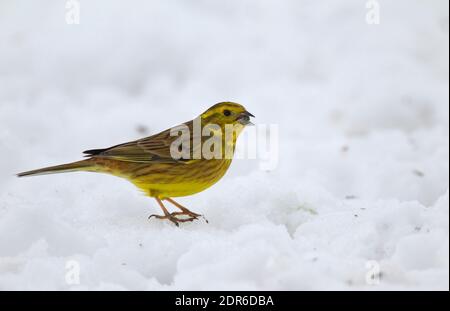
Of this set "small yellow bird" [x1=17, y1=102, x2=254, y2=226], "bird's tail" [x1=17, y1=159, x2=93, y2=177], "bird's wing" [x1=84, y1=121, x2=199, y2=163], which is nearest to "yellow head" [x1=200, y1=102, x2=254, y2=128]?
"small yellow bird" [x1=17, y1=102, x2=254, y2=226]

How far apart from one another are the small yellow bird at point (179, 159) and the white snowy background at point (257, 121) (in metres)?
0.22

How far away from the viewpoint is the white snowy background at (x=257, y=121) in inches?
160

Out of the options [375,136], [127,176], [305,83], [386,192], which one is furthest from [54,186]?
[305,83]

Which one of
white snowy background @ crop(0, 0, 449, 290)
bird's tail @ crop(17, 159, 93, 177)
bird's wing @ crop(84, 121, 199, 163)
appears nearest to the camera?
white snowy background @ crop(0, 0, 449, 290)

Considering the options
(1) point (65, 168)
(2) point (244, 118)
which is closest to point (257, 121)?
(2) point (244, 118)

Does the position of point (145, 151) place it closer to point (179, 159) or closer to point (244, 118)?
point (179, 159)

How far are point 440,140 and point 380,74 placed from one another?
2152 millimetres

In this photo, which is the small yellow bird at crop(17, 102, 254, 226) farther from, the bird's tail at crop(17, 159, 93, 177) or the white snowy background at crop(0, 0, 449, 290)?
the white snowy background at crop(0, 0, 449, 290)

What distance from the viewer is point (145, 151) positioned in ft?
18.4

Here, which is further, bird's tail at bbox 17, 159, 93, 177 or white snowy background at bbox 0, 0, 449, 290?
bird's tail at bbox 17, 159, 93, 177

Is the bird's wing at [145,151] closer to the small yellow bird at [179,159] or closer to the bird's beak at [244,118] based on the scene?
the small yellow bird at [179,159]

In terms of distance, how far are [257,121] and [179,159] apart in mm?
3828

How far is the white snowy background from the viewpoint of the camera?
13.3 feet
